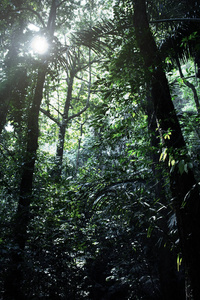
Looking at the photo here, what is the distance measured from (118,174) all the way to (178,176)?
1.08 meters

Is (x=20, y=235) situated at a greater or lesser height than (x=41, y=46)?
lesser

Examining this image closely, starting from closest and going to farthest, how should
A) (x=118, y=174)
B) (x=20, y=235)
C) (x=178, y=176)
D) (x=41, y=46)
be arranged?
(x=178, y=176) < (x=118, y=174) < (x=20, y=235) < (x=41, y=46)

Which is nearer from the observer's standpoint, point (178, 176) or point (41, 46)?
point (178, 176)

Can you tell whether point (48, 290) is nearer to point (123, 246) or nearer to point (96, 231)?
point (96, 231)

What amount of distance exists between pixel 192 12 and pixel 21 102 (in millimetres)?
4745

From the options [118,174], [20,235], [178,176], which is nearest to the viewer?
[178,176]

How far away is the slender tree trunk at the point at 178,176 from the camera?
6.21 feet

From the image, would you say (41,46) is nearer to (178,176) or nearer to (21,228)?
(21,228)

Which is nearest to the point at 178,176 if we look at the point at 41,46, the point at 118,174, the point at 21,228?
the point at 118,174

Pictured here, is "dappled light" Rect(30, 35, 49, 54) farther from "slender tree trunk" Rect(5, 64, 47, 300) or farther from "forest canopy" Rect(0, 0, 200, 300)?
"slender tree trunk" Rect(5, 64, 47, 300)

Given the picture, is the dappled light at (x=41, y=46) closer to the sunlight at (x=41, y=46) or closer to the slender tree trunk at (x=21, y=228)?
the sunlight at (x=41, y=46)

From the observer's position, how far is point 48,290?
4.30 metres

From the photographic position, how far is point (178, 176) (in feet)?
6.91

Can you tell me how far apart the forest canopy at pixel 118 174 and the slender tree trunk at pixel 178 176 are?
0.03 ft
